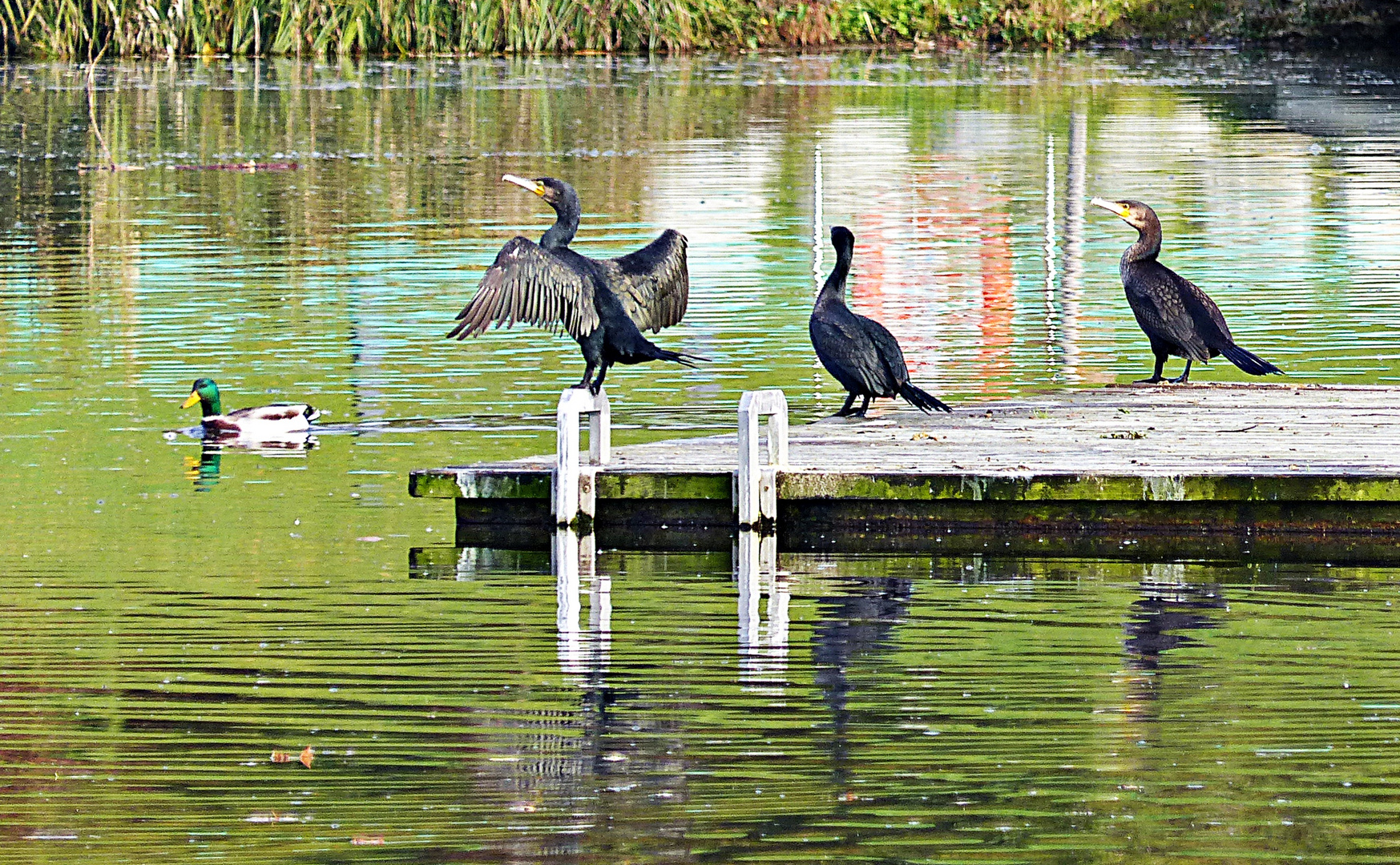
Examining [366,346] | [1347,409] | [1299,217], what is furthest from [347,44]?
[1347,409]

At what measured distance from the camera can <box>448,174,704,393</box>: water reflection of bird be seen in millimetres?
13258

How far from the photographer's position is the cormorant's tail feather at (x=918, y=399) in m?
14.2

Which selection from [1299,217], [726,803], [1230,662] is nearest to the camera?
[726,803]

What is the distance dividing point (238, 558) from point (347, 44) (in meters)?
47.5

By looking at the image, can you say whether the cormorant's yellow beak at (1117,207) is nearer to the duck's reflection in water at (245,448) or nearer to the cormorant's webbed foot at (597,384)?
the cormorant's webbed foot at (597,384)

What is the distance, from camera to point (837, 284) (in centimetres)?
1473

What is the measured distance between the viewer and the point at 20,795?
814 centimetres

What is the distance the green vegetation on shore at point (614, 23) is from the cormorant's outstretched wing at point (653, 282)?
41.8 metres

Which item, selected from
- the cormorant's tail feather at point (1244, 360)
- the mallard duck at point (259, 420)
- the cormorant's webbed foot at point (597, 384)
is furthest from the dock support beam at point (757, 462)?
the mallard duck at point (259, 420)

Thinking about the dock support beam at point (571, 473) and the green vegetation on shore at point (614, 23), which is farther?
the green vegetation on shore at point (614, 23)

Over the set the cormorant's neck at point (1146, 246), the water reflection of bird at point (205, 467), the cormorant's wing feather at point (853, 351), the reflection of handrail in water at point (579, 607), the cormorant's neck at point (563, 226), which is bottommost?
the water reflection of bird at point (205, 467)

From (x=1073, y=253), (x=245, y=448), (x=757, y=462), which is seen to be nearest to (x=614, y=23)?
(x=1073, y=253)

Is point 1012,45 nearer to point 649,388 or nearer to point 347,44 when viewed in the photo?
point 347,44

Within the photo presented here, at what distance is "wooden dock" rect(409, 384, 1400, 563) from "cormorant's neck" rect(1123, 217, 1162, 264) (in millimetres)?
2055
